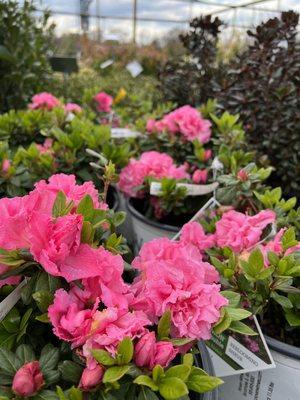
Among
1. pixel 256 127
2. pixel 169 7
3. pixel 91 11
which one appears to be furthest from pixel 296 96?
pixel 169 7

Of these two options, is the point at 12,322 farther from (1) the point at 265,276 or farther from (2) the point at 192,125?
(2) the point at 192,125

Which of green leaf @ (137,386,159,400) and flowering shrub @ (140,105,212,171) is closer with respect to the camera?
green leaf @ (137,386,159,400)

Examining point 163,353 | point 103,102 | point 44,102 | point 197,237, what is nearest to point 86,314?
point 163,353

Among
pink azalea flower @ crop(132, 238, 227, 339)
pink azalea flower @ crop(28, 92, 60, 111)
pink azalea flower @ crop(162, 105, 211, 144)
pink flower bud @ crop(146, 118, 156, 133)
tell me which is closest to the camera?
pink azalea flower @ crop(132, 238, 227, 339)

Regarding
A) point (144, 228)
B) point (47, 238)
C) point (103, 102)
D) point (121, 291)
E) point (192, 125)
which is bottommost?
point (144, 228)

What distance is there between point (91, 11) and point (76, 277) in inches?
Answer: 551

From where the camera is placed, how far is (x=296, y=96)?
1.85 m

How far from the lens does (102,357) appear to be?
59 cm

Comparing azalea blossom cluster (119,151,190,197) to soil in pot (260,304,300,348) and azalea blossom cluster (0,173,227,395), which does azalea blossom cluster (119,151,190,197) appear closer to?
soil in pot (260,304,300,348)

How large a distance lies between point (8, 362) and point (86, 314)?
0.13 meters

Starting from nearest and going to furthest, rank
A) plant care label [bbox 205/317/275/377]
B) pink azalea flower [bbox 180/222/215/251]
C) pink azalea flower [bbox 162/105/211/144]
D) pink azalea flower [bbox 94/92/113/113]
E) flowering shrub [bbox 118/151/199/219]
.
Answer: plant care label [bbox 205/317/275/377], pink azalea flower [bbox 180/222/215/251], flowering shrub [bbox 118/151/199/219], pink azalea flower [bbox 162/105/211/144], pink azalea flower [bbox 94/92/113/113]

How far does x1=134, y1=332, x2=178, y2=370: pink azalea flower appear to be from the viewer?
61 centimetres

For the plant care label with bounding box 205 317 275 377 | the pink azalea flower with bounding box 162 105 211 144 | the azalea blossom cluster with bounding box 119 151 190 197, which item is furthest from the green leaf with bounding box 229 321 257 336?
the pink azalea flower with bounding box 162 105 211 144

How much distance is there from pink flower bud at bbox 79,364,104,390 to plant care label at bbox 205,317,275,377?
0.33 m
